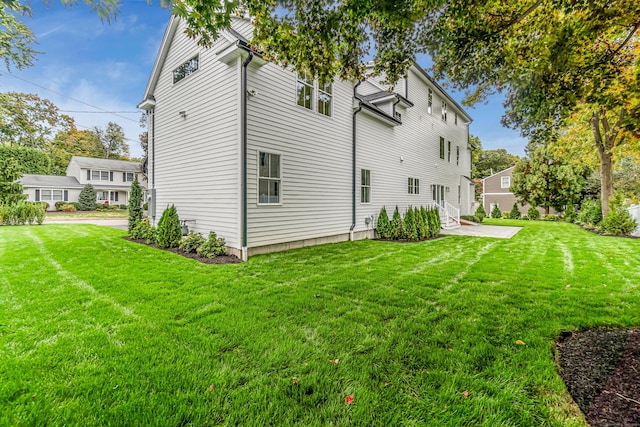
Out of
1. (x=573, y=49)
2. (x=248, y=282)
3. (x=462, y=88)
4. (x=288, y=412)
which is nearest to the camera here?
(x=288, y=412)

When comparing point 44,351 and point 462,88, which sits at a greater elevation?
point 462,88

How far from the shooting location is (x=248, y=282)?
4746 millimetres

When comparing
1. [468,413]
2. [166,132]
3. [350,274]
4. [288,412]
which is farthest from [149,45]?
[468,413]

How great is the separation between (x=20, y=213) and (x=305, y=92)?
15.8m

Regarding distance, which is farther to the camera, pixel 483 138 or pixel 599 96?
pixel 483 138

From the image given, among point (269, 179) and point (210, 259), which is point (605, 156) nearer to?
point (269, 179)

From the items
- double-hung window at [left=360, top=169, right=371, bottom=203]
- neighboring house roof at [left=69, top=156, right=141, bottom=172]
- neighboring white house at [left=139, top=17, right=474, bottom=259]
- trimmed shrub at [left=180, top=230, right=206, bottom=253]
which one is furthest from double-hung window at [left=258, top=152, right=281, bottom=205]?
neighboring house roof at [left=69, top=156, right=141, bottom=172]

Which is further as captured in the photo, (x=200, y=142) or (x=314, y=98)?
(x=314, y=98)

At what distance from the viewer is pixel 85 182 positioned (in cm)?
2978

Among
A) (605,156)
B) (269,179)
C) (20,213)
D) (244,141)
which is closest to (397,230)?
(269,179)

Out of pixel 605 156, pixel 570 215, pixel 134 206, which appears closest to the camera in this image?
pixel 134 206

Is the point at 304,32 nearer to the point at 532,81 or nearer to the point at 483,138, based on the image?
the point at 532,81

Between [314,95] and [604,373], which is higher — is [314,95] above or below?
above

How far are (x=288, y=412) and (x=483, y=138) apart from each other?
3999cm
